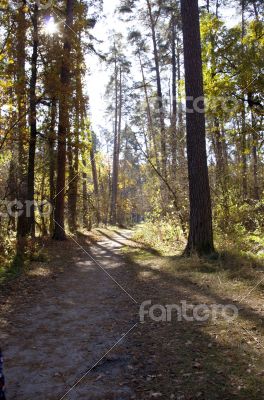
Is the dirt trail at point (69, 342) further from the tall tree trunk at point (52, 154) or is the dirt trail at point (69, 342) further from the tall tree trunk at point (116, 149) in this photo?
the tall tree trunk at point (116, 149)

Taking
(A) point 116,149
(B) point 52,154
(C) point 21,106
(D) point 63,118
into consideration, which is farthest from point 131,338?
(A) point 116,149

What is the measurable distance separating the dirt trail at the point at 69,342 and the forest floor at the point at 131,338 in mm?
13

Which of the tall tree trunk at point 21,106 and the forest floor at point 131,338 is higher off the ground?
the tall tree trunk at point 21,106

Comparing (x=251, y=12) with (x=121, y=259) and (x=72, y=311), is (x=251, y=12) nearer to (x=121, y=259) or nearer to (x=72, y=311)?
(x=121, y=259)

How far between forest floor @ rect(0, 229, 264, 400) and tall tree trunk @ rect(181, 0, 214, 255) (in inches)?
43.9

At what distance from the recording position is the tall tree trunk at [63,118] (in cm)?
1555

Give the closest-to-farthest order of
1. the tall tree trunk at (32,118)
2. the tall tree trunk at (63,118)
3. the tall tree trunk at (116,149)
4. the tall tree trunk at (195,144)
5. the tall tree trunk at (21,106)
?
1. the tall tree trunk at (195,144)
2. the tall tree trunk at (21,106)
3. the tall tree trunk at (32,118)
4. the tall tree trunk at (63,118)
5. the tall tree trunk at (116,149)

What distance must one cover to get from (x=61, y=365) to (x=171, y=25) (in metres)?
24.5

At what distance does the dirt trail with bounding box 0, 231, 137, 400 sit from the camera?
4504 mm

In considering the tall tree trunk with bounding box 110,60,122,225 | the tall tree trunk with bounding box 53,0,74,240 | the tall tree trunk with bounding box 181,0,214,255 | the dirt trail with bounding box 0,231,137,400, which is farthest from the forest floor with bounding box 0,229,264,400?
the tall tree trunk with bounding box 110,60,122,225

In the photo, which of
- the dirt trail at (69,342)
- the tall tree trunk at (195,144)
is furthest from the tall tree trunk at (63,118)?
the dirt trail at (69,342)

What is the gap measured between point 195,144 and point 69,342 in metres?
6.95

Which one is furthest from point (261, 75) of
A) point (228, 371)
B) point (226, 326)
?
point (228, 371)

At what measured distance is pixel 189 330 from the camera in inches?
238
